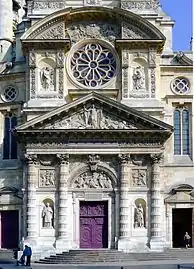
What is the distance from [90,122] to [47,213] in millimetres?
5544

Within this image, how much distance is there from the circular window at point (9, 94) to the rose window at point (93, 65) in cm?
370

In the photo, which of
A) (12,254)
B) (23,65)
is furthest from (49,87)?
(12,254)

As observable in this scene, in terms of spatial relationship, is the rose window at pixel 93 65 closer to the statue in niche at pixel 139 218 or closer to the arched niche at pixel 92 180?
the arched niche at pixel 92 180

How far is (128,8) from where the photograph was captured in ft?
152

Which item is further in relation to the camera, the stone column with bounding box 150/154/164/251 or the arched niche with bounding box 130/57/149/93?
the arched niche with bounding box 130/57/149/93

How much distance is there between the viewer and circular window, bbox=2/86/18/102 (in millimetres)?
46847

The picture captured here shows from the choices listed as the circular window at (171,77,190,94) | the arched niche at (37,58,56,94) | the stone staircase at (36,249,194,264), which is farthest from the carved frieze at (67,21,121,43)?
the stone staircase at (36,249,194,264)

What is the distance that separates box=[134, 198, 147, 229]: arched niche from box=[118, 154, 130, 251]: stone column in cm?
47

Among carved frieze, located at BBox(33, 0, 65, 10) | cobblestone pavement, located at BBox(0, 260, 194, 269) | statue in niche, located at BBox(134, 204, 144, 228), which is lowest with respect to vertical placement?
cobblestone pavement, located at BBox(0, 260, 194, 269)

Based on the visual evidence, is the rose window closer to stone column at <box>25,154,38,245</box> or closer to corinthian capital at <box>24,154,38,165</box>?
corinthian capital at <box>24,154,38,165</box>

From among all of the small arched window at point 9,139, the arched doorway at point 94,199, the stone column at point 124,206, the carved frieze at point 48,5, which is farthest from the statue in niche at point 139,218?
the carved frieze at point 48,5

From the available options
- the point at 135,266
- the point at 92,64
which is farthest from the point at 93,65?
the point at 135,266

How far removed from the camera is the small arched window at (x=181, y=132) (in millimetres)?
46000

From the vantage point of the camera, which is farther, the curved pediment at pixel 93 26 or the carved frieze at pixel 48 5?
the carved frieze at pixel 48 5
